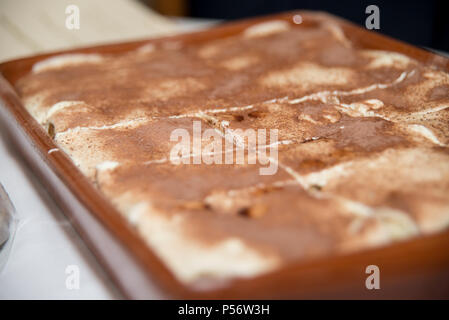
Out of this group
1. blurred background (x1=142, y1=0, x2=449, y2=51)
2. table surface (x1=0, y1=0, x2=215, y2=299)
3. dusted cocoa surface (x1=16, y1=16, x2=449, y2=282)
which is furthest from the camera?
blurred background (x1=142, y1=0, x2=449, y2=51)

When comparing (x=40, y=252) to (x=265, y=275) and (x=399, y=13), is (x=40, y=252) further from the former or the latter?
(x=399, y=13)

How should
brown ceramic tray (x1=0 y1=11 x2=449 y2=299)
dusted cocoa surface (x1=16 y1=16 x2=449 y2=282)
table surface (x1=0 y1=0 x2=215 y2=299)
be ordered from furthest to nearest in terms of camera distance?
1. table surface (x1=0 y1=0 x2=215 y2=299)
2. dusted cocoa surface (x1=16 y1=16 x2=449 y2=282)
3. brown ceramic tray (x1=0 y1=11 x2=449 y2=299)

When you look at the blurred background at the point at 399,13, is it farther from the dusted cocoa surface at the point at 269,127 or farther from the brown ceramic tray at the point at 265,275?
the brown ceramic tray at the point at 265,275

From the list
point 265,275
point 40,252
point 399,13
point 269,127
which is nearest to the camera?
point 265,275

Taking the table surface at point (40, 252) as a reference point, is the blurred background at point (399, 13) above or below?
above

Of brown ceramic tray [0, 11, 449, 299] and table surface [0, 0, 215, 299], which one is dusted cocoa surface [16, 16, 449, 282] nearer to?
brown ceramic tray [0, 11, 449, 299]

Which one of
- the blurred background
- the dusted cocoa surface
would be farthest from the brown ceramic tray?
the blurred background

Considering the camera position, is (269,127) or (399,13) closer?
(269,127)

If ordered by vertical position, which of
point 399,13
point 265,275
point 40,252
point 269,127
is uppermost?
point 399,13

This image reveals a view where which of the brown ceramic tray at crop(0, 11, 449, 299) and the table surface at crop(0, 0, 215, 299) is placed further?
the table surface at crop(0, 0, 215, 299)

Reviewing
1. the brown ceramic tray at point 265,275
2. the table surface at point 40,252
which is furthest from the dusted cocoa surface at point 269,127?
the table surface at point 40,252

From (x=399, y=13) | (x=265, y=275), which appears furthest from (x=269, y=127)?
(x=399, y=13)
